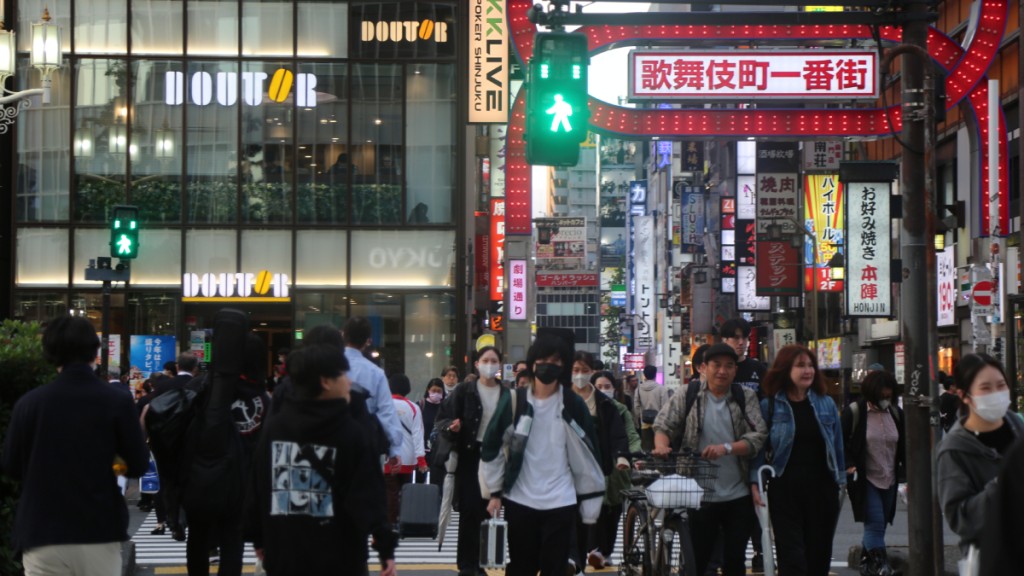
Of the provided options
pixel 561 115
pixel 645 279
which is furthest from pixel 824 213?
pixel 645 279

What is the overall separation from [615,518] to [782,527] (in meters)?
3.81

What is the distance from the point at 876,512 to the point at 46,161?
2846 centimetres

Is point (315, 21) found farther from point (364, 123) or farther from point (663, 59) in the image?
point (663, 59)

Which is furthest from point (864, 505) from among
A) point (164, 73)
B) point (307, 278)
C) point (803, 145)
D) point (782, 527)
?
point (803, 145)

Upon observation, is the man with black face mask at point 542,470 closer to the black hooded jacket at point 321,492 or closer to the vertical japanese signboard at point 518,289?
the black hooded jacket at point 321,492

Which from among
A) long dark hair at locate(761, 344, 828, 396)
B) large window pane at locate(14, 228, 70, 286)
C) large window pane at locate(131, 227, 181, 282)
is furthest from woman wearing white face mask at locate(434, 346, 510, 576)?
large window pane at locate(14, 228, 70, 286)

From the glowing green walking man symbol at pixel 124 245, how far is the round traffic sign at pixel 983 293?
1224 cm

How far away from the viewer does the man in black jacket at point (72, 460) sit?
7.27 meters

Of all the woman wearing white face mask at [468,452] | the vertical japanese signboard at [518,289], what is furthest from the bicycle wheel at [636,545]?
the vertical japanese signboard at [518,289]

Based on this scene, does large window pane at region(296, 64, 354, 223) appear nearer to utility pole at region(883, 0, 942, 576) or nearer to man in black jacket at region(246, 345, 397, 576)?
utility pole at region(883, 0, 942, 576)

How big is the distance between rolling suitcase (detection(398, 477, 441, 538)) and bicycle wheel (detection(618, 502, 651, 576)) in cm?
205

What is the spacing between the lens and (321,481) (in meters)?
Answer: 6.65

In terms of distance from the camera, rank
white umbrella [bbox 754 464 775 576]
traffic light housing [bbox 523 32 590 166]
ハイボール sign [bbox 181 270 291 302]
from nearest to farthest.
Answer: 1. white umbrella [bbox 754 464 775 576]
2. traffic light housing [bbox 523 32 590 166]
3. ハイボール sign [bbox 181 270 291 302]

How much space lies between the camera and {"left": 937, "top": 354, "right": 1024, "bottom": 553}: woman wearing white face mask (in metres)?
6.20
